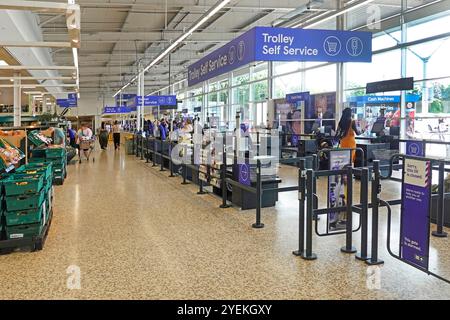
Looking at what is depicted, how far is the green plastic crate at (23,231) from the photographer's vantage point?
4.64 m

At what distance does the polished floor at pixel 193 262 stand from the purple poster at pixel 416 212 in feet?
0.94

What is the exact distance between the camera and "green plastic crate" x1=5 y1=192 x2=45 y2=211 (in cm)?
459

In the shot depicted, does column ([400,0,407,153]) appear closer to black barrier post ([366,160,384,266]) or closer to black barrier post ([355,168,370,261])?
black barrier post ([355,168,370,261])

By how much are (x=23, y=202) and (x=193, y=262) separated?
77.7 inches

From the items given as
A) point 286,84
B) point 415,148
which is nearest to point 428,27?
point 415,148

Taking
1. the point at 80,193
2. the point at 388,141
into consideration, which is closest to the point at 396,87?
the point at 388,141

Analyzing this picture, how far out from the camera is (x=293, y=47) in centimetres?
674

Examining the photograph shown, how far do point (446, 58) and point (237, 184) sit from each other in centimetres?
721

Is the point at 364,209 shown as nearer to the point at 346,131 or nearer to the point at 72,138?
the point at 346,131

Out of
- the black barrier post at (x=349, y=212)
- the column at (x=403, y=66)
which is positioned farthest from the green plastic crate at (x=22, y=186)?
the column at (x=403, y=66)

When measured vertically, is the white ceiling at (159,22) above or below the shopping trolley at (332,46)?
above

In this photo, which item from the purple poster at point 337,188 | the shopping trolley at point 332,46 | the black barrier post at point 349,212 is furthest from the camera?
the shopping trolley at point 332,46

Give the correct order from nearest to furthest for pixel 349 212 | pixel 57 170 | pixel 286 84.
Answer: pixel 349 212, pixel 57 170, pixel 286 84

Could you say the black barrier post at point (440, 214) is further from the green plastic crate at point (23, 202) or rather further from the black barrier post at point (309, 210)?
the green plastic crate at point (23, 202)
